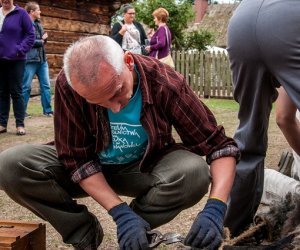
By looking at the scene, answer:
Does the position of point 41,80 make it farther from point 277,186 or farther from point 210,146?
point 210,146

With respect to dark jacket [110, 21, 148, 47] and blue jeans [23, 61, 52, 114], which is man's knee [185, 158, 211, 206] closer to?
blue jeans [23, 61, 52, 114]

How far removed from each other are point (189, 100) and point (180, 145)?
287 millimetres

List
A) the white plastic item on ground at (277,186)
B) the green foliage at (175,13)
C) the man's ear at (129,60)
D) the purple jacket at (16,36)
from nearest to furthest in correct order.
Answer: the man's ear at (129,60), the white plastic item on ground at (277,186), the purple jacket at (16,36), the green foliage at (175,13)

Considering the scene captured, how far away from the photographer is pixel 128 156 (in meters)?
2.54

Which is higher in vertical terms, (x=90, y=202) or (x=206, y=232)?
(x=206, y=232)

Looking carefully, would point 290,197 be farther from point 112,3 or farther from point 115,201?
point 112,3

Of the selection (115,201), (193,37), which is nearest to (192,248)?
(115,201)

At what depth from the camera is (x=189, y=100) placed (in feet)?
7.78

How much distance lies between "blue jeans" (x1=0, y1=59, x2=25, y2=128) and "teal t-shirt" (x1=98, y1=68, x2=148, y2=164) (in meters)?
4.27

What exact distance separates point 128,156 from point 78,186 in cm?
28

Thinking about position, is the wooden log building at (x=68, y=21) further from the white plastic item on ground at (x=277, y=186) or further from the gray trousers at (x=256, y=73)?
the gray trousers at (x=256, y=73)

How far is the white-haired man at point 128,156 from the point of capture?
2342mm

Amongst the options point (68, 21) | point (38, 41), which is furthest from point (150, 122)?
point (68, 21)

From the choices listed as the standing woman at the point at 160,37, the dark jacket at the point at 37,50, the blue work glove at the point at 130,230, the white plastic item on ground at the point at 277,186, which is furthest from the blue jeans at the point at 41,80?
the blue work glove at the point at 130,230
